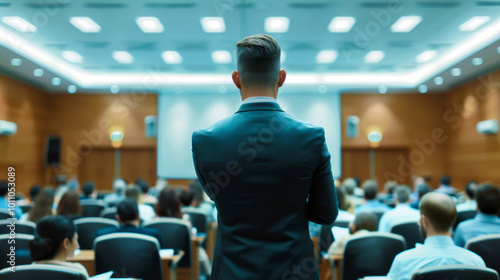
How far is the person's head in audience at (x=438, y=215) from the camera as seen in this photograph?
250 cm

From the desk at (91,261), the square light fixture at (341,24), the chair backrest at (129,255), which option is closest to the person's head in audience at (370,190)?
the desk at (91,261)

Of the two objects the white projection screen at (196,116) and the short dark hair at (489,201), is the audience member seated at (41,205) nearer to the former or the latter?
the short dark hair at (489,201)

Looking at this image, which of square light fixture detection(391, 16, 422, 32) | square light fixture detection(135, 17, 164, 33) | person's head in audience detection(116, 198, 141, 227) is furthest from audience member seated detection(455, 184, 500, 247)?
square light fixture detection(135, 17, 164, 33)

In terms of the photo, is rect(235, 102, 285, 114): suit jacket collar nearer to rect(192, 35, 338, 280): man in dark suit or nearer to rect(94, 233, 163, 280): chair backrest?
rect(192, 35, 338, 280): man in dark suit

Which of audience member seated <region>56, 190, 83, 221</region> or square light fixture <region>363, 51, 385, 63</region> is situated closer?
audience member seated <region>56, 190, 83, 221</region>

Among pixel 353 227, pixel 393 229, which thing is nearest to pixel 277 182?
pixel 353 227

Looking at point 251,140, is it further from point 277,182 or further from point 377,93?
point 377,93

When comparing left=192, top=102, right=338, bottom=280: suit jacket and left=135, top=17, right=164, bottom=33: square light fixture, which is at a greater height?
left=135, top=17, right=164, bottom=33: square light fixture

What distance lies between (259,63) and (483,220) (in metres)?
3.47

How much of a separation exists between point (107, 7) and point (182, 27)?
164 centimetres

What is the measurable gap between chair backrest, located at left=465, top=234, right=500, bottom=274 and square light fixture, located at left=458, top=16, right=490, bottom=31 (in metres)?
6.40

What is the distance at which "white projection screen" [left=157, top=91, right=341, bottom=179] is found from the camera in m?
14.0

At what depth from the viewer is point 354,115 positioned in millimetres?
14578

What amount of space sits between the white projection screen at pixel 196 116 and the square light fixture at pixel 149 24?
5502 millimetres
